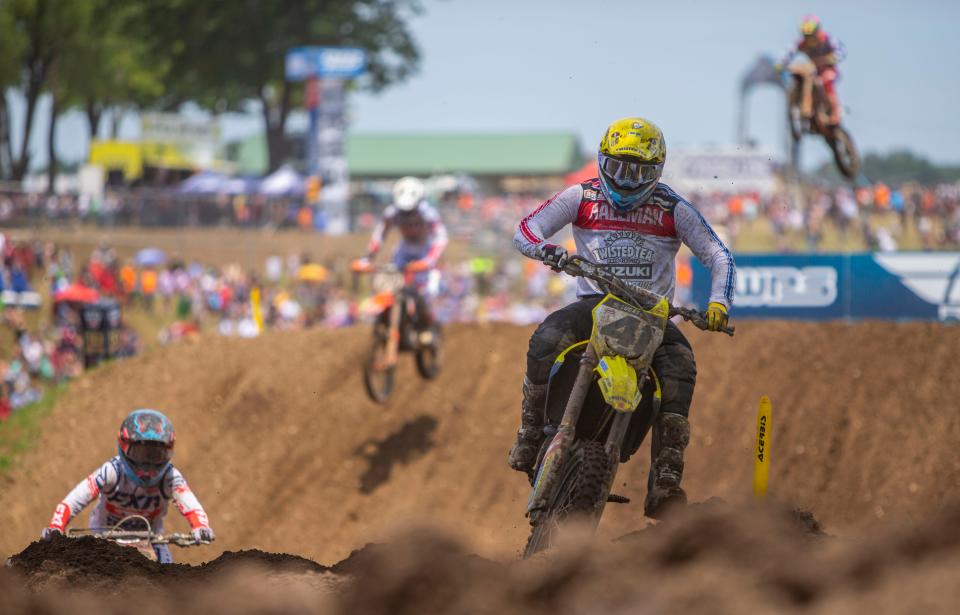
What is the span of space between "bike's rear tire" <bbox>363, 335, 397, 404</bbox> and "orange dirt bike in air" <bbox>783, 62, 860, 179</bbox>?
22.6ft

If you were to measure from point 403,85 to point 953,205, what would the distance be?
44219 millimetres

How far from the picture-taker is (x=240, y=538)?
41.1 ft

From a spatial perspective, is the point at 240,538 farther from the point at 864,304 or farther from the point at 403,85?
the point at 403,85

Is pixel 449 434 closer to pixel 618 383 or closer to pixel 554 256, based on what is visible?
pixel 554 256

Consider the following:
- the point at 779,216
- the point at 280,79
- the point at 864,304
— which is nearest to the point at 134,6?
the point at 280,79

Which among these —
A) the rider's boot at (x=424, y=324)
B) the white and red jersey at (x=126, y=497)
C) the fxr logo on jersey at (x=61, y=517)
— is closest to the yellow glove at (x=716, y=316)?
the white and red jersey at (x=126, y=497)

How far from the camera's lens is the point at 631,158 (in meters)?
6.69

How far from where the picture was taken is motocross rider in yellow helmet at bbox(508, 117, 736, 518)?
258 inches

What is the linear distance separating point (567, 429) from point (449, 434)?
833cm

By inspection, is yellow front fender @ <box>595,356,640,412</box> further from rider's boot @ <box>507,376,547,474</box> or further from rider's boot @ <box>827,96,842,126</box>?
rider's boot @ <box>827,96,842,126</box>

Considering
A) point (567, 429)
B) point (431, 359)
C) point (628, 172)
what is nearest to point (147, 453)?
point (567, 429)

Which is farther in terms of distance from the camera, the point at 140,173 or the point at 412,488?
the point at 140,173

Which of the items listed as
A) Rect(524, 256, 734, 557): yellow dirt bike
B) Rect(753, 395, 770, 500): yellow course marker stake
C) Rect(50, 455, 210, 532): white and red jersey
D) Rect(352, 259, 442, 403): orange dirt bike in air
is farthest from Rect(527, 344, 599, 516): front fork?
Rect(352, 259, 442, 403): orange dirt bike in air

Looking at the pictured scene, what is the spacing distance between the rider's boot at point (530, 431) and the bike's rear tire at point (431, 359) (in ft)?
23.7
